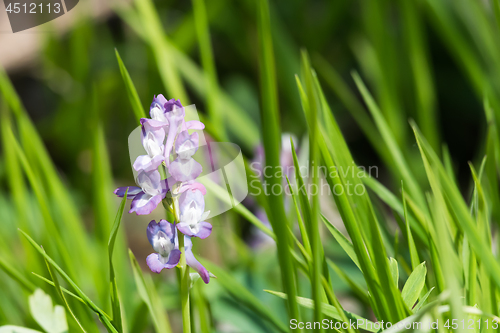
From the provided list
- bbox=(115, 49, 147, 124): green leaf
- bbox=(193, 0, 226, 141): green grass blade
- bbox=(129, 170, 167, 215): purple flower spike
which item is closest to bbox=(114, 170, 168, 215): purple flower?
bbox=(129, 170, 167, 215): purple flower spike

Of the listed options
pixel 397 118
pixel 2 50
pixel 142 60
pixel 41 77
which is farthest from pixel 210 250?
pixel 2 50

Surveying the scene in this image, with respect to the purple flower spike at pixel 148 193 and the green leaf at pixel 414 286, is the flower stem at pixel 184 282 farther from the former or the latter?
the green leaf at pixel 414 286

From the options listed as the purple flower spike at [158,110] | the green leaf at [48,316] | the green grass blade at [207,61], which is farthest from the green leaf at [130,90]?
the green grass blade at [207,61]

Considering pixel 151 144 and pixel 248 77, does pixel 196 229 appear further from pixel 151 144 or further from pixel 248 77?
pixel 248 77

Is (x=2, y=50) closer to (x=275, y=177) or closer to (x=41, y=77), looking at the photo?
(x=41, y=77)

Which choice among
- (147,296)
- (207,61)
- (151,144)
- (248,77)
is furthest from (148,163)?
(248,77)

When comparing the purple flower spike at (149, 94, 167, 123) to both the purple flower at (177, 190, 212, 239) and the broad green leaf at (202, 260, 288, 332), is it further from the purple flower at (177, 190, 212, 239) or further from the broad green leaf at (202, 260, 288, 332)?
the broad green leaf at (202, 260, 288, 332)
